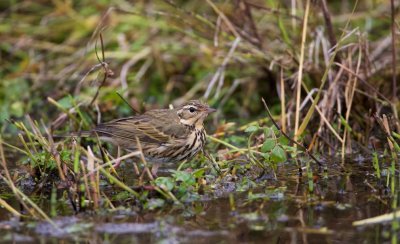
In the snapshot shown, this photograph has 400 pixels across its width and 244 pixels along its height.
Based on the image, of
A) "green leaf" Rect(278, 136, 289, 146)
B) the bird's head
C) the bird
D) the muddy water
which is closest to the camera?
the muddy water

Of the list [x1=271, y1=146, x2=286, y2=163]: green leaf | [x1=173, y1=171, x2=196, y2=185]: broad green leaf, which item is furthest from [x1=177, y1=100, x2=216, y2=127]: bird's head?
[x1=173, y1=171, x2=196, y2=185]: broad green leaf

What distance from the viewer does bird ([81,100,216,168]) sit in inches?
256

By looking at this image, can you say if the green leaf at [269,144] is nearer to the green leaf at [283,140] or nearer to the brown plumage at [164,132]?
the green leaf at [283,140]

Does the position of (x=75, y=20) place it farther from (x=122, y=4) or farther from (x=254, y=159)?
(x=254, y=159)

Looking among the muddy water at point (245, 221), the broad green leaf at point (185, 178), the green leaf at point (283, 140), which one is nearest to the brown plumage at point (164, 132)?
Answer: the green leaf at point (283, 140)

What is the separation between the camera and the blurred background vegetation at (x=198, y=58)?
23.0 feet

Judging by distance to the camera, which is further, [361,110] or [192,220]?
[361,110]

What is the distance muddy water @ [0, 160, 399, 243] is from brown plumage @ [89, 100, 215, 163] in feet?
2.93

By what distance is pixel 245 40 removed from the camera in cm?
770

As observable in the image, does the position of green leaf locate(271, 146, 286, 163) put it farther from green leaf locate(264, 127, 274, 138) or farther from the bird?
the bird

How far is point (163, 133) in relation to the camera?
21.8 feet

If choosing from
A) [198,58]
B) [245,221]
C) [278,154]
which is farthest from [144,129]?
[198,58]

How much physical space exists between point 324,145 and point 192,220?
2.24m

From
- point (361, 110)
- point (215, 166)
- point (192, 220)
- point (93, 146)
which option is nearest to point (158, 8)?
point (93, 146)
